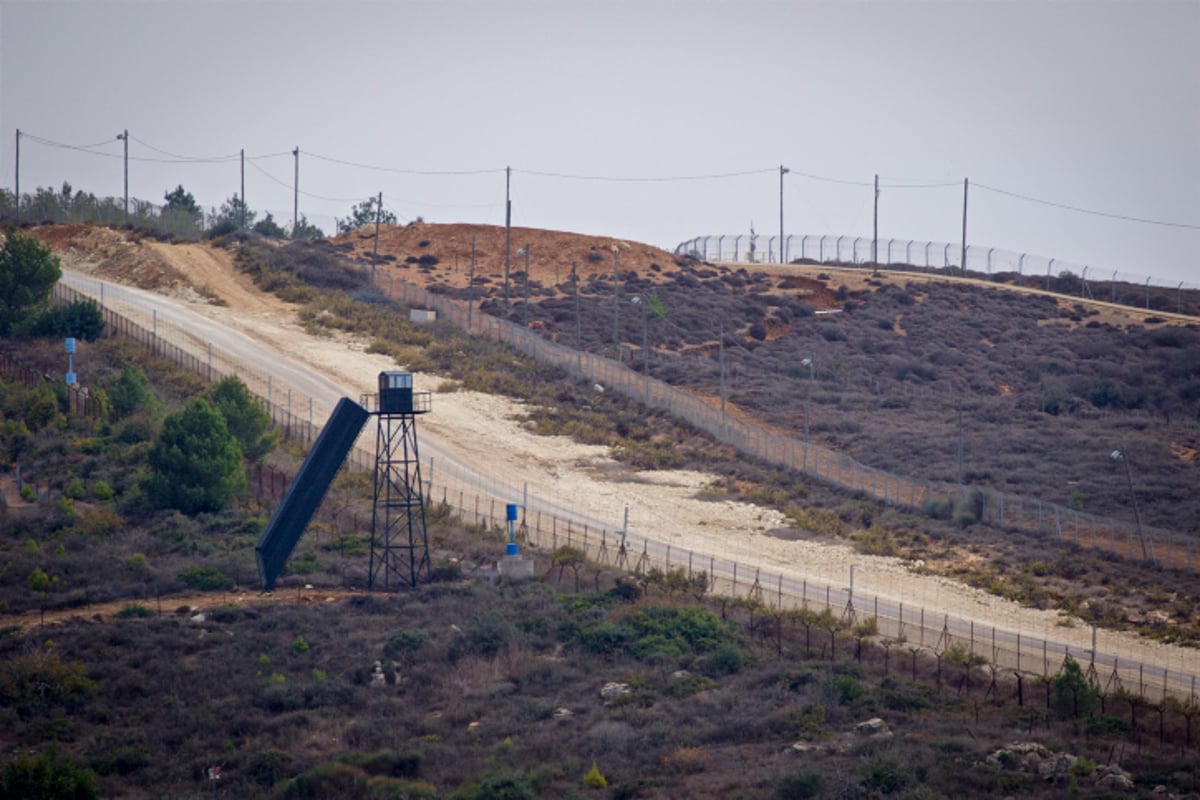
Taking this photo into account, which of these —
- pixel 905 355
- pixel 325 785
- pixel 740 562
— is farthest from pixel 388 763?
pixel 905 355

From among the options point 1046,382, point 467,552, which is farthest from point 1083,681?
point 1046,382

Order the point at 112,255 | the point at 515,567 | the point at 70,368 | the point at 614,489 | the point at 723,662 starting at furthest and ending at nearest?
the point at 112,255 → the point at 70,368 → the point at 614,489 → the point at 515,567 → the point at 723,662

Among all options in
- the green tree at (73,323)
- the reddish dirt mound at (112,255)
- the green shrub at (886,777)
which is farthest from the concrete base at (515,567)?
the reddish dirt mound at (112,255)

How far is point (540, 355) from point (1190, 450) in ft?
130

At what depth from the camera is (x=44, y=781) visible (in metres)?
26.5

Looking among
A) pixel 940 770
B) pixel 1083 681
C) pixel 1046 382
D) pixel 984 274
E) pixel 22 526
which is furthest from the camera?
pixel 984 274

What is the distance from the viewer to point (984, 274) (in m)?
134

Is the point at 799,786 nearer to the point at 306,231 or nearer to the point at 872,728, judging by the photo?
the point at 872,728

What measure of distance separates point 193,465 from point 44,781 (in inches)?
1080

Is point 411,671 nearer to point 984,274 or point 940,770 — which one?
point 940,770

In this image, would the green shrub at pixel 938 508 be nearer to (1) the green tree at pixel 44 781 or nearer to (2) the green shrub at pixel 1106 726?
(2) the green shrub at pixel 1106 726

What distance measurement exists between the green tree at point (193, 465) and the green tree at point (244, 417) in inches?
153

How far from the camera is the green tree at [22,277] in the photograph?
79.1 m

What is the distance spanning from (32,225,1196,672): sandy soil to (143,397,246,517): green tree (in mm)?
15625
